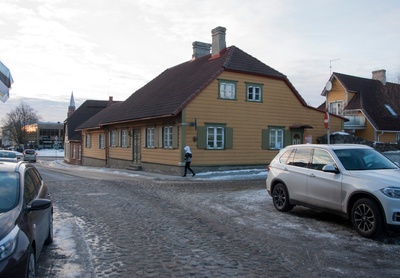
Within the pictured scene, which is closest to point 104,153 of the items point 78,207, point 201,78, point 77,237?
point 201,78

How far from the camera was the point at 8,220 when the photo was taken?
429cm

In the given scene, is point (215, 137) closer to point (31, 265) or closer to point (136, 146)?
point (136, 146)

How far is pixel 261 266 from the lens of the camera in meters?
5.60

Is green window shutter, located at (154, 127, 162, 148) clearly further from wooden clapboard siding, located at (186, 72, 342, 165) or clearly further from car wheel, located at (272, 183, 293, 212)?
car wheel, located at (272, 183, 293, 212)

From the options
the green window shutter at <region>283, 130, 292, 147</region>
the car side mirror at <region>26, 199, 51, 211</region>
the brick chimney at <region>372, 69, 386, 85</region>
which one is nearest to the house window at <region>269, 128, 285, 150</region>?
the green window shutter at <region>283, 130, 292, 147</region>

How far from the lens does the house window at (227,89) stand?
22.8 meters

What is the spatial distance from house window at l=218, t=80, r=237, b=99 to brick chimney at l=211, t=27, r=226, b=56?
10.5 ft

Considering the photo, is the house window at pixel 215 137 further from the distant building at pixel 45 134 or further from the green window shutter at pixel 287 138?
the distant building at pixel 45 134

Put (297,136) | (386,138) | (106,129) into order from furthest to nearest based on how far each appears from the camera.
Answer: (386,138) < (106,129) < (297,136)

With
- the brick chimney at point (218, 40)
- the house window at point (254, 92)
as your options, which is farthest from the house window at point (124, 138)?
the house window at point (254, 92)

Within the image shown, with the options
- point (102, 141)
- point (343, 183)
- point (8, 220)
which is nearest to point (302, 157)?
point (343, 183)

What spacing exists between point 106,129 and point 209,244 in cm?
2696

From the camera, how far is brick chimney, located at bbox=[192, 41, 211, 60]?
29.4m

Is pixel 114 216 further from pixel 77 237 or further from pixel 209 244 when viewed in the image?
pixel 209 244
